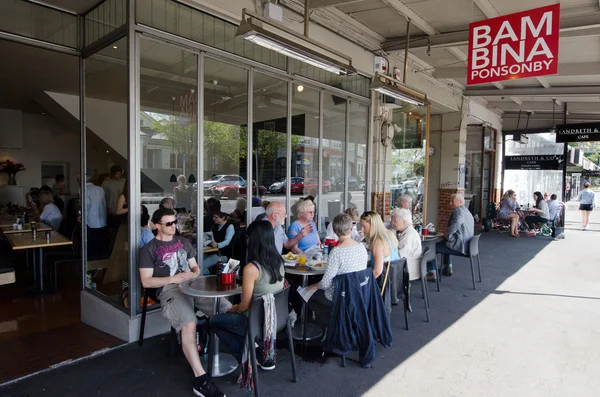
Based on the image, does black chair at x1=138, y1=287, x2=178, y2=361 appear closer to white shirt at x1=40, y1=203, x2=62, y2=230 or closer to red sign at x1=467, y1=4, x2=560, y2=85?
white shirt at x1=40, y1=203, x2=62, y2=230

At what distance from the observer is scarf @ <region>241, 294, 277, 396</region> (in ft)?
9.00

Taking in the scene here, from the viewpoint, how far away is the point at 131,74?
144 inches

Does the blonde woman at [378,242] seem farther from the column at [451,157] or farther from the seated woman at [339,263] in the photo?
the column at [451,157]

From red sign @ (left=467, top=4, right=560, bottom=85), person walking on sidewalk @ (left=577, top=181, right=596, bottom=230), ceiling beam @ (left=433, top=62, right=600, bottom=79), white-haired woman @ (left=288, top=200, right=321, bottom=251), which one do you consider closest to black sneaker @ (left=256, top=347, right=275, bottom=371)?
white-haired woman @ (left=288, top=200, right=321, bottom=251)

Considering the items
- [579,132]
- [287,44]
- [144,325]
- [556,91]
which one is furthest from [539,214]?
[144,325]

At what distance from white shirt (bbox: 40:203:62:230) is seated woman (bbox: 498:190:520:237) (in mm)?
11104

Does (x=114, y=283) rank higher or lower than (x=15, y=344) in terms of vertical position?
higher

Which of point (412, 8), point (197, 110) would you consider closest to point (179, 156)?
point (197, 110)

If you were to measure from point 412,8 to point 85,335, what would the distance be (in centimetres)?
576

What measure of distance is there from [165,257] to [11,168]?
29.6 feet

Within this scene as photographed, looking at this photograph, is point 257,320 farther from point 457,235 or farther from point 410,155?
point 410,155

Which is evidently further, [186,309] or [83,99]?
[83,99]

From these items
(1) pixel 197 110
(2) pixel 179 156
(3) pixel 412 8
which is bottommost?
(2) pixel 179 156

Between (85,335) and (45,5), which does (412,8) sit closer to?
(45,5)
